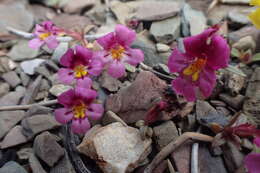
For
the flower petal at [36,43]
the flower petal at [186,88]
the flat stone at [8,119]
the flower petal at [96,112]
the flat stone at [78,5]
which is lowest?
the flat stone at [8,119]

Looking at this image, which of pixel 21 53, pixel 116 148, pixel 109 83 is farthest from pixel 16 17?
pixel 116 148

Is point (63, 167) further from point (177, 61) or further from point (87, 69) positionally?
point (177, 61)

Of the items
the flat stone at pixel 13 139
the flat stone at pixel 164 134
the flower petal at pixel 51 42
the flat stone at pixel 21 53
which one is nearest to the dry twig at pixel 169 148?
the flat stone at pixel 164 134

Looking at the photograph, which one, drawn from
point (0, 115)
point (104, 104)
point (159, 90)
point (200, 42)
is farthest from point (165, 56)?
point (0, 115)

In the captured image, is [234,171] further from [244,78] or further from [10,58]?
[10,58]

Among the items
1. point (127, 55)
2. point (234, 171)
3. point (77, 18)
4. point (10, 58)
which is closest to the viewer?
point (234, 171)

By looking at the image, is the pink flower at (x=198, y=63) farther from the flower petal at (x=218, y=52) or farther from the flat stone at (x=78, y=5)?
the flat stone at (x=78, y=5)
